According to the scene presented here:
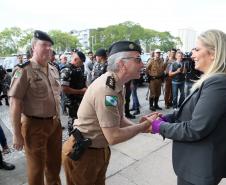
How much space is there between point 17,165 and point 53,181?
1152mm

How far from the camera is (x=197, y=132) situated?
1.71 m

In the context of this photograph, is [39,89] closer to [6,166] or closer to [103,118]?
[103,118]

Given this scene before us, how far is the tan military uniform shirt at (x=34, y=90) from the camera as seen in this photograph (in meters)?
2.69

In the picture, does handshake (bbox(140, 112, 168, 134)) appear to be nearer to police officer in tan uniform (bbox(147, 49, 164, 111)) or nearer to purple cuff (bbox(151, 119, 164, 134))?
purple cuff (bbox(151, 119, 164, 134))

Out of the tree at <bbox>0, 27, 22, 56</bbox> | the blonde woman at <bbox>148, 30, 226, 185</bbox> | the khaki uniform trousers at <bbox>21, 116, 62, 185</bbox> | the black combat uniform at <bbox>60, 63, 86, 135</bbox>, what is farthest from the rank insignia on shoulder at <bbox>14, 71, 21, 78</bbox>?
the tree at <bbox>0, 27, 22, 56</bbox>

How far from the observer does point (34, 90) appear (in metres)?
2.81

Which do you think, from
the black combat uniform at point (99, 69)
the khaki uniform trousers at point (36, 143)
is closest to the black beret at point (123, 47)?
the khaki uniform trousers at point (36, 143)

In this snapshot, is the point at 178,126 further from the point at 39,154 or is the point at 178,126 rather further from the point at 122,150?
the point at 122,150

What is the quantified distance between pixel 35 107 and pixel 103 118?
1.27 metres

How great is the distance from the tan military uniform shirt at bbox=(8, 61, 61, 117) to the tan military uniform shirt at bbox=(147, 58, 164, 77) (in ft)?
17.3

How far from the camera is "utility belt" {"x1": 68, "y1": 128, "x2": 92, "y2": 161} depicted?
2049 mm

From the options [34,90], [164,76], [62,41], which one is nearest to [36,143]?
[34,90]

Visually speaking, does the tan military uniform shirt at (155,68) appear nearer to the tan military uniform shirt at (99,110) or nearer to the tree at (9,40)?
the tan military uniform shirt at (99,110)

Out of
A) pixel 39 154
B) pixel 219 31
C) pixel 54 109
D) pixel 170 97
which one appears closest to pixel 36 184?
pixel 39 154
